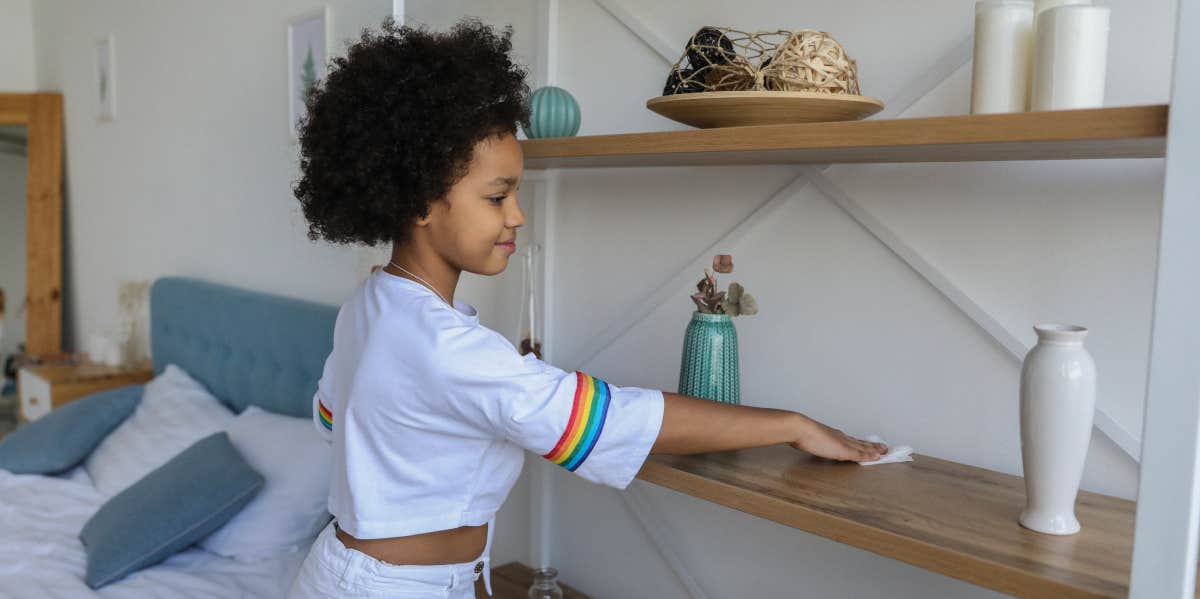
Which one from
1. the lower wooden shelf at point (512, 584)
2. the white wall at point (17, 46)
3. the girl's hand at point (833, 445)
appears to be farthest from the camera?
the white wall at point (17, 46)

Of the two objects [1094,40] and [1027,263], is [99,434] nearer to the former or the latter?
[1027,263]

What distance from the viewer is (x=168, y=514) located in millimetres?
2088

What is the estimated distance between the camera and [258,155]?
3004mm

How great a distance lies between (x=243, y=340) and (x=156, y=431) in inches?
13.7

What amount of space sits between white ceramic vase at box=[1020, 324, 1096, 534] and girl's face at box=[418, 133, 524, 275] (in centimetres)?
66

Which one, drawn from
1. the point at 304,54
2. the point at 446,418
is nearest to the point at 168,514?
the point at 446,418

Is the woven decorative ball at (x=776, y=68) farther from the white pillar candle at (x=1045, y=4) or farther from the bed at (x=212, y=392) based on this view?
the bed at (x=212, y=392)

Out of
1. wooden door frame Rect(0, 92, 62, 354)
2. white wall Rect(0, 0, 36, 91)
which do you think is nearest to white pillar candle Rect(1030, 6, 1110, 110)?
wooden door frame Rect(0, 92, 62, 354)

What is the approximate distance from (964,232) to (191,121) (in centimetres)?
287

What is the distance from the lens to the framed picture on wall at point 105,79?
387 centimetres

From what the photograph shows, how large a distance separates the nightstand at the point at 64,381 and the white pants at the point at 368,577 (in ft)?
8.84

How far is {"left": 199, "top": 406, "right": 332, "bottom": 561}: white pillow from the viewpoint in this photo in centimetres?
213

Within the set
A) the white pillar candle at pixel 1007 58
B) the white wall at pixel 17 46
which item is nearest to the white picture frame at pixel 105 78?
the white wall at pixel 17 46

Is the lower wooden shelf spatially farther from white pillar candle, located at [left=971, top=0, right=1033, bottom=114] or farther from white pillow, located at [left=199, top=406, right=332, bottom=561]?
white pillar candle, located at [left=971, top=0, right=1033, bottom=114]
